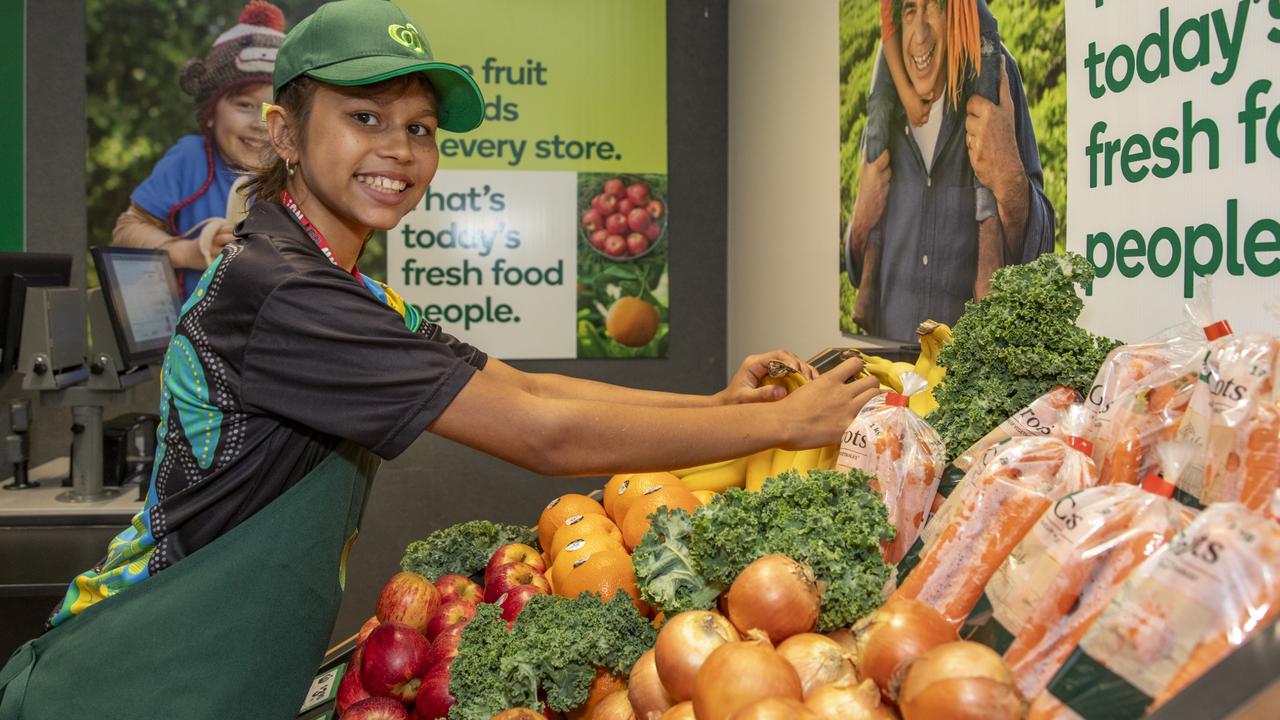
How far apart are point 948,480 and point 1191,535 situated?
54 centimetres

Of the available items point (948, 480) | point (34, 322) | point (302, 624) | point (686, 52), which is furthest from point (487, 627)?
point (686, 52)

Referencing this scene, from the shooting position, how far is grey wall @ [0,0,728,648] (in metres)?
4.74

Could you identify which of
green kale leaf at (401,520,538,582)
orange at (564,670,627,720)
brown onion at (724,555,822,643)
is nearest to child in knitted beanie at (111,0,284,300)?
green kale leaf at (401,520,538,582)

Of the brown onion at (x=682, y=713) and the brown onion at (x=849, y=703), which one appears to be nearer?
the brown onion at (x=849, y=703)

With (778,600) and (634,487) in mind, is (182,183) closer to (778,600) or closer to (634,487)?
(634,487)

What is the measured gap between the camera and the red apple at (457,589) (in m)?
1.86

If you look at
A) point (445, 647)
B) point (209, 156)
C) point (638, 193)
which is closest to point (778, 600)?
point (445, 647)

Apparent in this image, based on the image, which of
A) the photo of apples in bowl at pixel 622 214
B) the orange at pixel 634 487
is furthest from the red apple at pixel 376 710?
the photo of apples in bowl at pixel 622 214

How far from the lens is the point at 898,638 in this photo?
96 centimetres

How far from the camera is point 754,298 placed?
175 inches

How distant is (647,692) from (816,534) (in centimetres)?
28

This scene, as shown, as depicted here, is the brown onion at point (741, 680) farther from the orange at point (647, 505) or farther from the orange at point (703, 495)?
the orange at point (703, 495)

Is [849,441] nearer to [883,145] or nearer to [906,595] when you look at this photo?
[906,595]

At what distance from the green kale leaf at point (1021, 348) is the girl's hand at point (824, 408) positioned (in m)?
0.16
